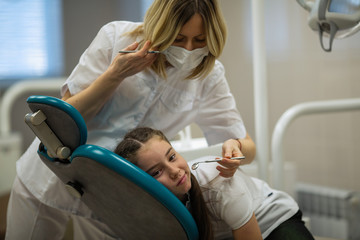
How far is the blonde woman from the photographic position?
0.76m

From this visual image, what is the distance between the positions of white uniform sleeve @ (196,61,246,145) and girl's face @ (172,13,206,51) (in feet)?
0.47

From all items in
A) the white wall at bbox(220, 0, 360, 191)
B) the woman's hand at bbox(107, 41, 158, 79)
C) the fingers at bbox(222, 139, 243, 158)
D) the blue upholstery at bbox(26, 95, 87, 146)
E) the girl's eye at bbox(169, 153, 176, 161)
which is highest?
the woman's hand at bbox(107, 41, 158, 79)

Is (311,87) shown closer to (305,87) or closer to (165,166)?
(305,87)

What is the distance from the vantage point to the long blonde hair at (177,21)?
74 cm

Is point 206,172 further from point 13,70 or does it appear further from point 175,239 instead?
point 13,70

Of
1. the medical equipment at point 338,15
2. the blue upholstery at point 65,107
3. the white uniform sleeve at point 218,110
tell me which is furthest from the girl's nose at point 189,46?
the medical equipment at point 338,15


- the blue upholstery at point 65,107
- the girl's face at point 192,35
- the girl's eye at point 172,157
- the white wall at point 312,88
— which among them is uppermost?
the girl's face at point 192,35

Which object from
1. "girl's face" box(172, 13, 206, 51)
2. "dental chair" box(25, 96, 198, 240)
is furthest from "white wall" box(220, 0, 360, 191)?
"dental chair" box(25, 96, 198, 240)

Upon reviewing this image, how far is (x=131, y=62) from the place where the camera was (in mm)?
762

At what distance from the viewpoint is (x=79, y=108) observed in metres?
0.81

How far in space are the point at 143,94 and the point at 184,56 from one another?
14cm

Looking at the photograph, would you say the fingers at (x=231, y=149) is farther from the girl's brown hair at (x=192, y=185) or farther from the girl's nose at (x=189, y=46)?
the girl's nose at (x=189, y=46)

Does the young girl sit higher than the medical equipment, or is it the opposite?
the medical equipment

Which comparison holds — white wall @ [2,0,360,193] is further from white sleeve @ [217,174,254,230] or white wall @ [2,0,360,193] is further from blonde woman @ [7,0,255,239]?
white sleeve @ [217,174,254,230]
